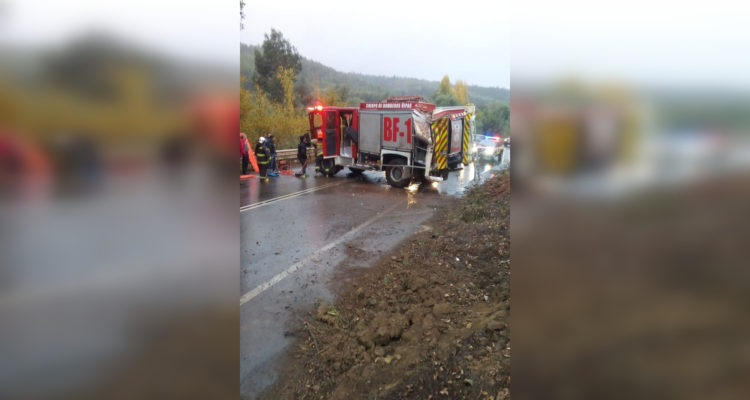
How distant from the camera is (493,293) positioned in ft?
13.3

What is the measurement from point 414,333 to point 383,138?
30.6ft

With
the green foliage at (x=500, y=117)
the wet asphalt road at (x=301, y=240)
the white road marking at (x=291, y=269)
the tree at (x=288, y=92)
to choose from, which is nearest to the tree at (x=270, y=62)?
the tree at (x=288, y=92)

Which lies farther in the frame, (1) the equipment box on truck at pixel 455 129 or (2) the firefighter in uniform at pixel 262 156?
(2) the firefighter in uniform at pixel 262 156

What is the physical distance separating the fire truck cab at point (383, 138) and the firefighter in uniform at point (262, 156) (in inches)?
86.1

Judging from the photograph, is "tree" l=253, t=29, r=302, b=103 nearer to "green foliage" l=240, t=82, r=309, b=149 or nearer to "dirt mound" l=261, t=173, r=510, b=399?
"green foliage" l=240, t=82, r=309, b=149

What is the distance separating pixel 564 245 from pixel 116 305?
0.96 m

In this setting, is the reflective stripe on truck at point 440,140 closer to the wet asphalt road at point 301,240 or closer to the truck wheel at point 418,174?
the wet asphalt road at point 301,240

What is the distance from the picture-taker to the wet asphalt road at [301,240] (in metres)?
3.70

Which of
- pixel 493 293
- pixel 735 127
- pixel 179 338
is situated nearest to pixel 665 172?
pixel 735 127

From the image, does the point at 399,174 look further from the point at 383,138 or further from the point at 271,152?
the point at 271,152

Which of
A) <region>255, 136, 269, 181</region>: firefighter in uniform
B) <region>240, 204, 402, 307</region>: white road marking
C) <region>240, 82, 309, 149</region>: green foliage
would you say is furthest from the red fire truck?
<region>240, 204, 402, 307</region>: white road marking

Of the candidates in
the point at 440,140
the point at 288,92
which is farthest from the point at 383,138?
the point at 288,92

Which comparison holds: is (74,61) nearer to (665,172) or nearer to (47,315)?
(47,315)

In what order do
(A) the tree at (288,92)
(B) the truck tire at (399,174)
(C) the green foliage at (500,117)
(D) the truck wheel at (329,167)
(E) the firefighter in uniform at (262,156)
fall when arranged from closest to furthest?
(C) the green foliage at (500,117) → (B) the truck tire at (399,174) → (E) the firefighter in uniform at (262,156) → (D) the truck wheel at (329,167) → (A) the tree at (288,92)
